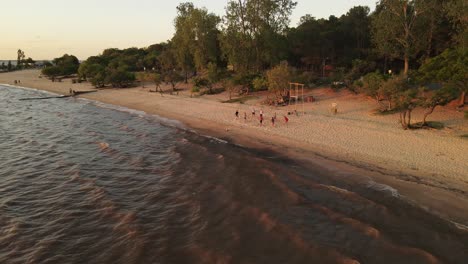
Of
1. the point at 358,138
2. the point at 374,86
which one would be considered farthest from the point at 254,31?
the point at 358,138

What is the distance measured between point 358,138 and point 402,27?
74.1 feet

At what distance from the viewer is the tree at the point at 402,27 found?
124 feet

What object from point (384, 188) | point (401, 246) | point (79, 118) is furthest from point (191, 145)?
point (79, 118)

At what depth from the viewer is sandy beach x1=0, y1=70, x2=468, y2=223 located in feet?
56.5

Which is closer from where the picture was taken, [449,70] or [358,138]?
[358,138]

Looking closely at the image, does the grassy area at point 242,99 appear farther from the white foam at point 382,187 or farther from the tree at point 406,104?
the white foam at point 382,187

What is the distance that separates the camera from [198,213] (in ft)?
50.8

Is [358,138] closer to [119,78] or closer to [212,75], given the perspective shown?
[212,75]

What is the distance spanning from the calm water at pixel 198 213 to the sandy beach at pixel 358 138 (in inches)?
74.3

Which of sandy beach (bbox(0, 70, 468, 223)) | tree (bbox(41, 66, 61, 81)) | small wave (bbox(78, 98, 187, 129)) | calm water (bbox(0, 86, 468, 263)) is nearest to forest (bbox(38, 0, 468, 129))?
sandy beach (bbox(0, 70, 468, 223))

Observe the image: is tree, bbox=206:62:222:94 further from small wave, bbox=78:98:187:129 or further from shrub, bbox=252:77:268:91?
small wave, bbox=78:98:187:129

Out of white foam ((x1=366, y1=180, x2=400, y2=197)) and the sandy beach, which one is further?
the sandy beach

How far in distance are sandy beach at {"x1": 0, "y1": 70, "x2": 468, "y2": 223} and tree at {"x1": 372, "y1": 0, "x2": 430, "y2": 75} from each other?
788 centimetres

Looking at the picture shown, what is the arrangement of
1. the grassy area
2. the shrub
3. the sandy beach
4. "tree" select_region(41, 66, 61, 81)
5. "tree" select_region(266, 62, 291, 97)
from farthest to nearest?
"tree" select_region(41, 66, 61, 81) < the grassy area < the shrub < "tree" select_region(266, 62, 291, 97) < the sandy beach
